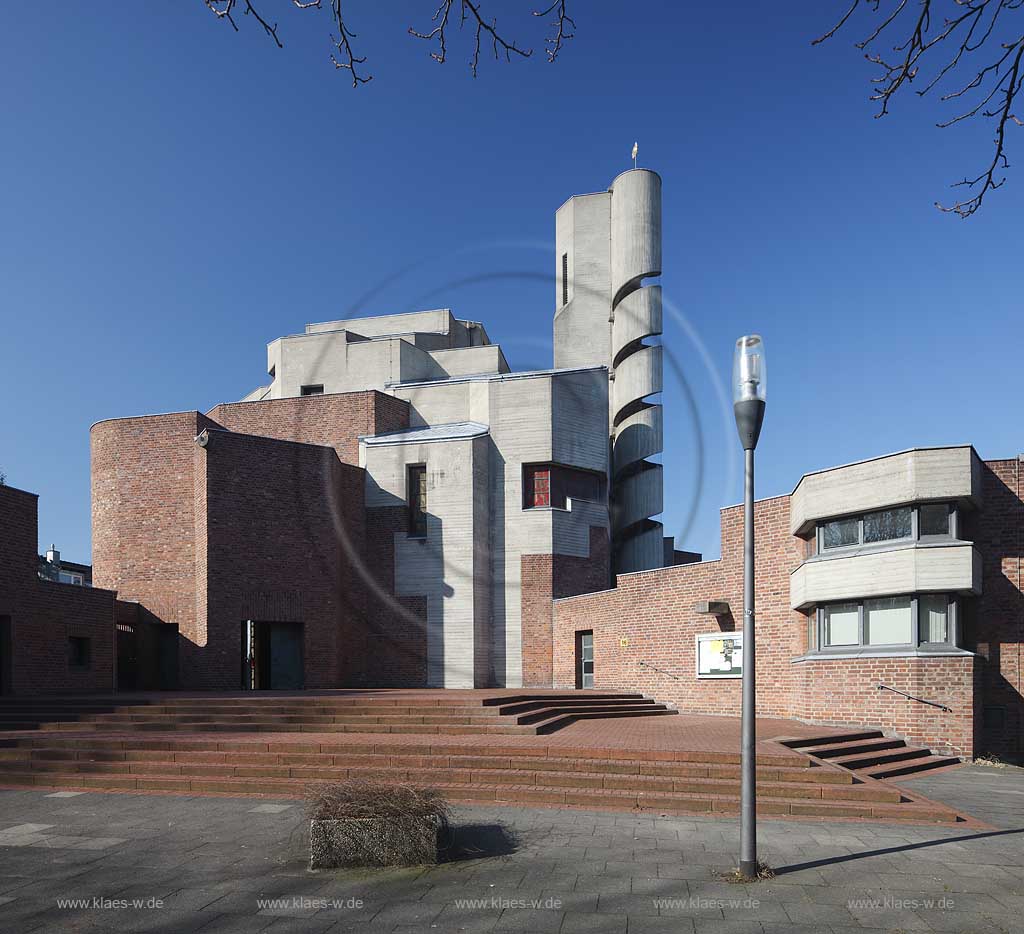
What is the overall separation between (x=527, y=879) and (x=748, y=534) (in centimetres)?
365

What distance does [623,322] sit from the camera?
3222cm

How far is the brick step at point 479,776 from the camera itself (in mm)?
10742

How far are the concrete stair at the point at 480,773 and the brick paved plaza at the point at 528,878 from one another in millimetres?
580

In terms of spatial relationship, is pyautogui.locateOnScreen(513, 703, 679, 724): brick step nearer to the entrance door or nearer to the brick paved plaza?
the entrance door

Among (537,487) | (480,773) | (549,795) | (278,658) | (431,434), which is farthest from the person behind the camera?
(431,434)

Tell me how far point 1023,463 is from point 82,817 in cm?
1689

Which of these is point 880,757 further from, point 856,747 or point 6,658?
point 6,658

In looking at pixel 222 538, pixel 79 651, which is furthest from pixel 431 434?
pixel 79 651

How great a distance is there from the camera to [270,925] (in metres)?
6.32

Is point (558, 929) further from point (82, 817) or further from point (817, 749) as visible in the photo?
point (817, 749)

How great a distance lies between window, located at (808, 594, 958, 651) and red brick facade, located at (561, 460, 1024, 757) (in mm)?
395

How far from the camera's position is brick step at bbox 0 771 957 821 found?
400 inches

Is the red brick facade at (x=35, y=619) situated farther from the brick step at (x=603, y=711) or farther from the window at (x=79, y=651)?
the brick step at (x=603, y=711)

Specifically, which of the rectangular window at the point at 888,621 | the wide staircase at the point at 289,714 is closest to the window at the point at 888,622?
the rectangular window at the point at 888,621
